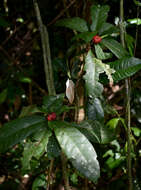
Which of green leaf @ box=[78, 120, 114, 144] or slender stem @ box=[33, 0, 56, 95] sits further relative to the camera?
slender stem @ box=[33, 0, 56, 95]

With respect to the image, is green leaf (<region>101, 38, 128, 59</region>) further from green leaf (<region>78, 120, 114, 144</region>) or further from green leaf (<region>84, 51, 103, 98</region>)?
green leaf (<region>78, 120, 114, 144</region>)

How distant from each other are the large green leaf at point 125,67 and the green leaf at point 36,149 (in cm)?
32

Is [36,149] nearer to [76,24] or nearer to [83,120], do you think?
[83,120]

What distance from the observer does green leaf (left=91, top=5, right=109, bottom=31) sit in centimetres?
102

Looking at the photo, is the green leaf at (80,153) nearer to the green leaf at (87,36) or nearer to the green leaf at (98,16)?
the green leaf at (87,36)

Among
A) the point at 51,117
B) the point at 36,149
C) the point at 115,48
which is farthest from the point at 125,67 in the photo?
Result: the point at 36,149

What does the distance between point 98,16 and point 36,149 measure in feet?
1.92

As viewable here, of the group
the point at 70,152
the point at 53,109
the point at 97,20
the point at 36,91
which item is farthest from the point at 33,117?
the point at 36,91

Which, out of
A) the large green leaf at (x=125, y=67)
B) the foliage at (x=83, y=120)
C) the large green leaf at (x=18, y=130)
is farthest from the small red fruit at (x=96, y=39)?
the large green leaf at (x=18, y=130)

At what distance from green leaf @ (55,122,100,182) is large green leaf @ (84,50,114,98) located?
6.3 inches

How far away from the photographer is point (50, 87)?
1133 millimetres

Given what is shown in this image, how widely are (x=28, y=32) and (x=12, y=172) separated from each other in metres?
0.99

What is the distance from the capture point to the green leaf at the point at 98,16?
1.02 metres

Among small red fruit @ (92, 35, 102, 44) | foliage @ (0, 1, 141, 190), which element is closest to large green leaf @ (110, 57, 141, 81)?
foliage @ (0, 1, 141, 190)
